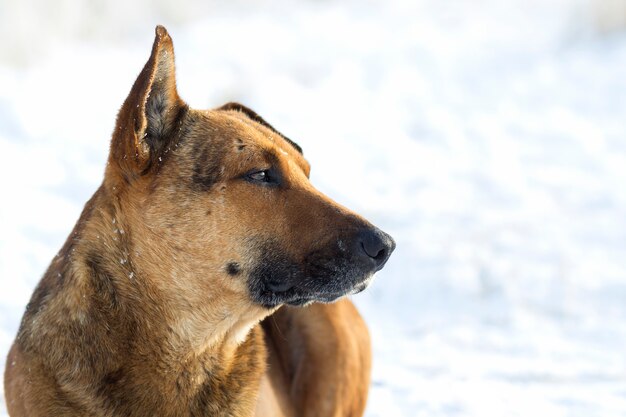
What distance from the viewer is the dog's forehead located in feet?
Result: 11.6

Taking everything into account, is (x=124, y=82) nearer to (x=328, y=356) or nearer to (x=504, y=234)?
(x=504, y=234)

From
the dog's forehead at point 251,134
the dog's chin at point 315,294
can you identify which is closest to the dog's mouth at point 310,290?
the dog's chin at point 315,294

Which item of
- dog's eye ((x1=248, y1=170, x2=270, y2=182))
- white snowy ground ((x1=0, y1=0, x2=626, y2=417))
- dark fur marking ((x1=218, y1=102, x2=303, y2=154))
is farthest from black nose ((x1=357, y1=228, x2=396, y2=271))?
white snowy ground ((x1=0, y1=0, x2=626, y2=417))

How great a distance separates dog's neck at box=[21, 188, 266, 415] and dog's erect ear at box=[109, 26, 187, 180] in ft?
0.71

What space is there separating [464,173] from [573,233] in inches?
63.5

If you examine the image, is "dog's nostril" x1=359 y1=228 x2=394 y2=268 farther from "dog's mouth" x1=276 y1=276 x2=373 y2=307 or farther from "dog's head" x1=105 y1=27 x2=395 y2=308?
"dog's mouth" x1=276 y1=276 x2=373 y2=307

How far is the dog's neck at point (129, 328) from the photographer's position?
10.6ft

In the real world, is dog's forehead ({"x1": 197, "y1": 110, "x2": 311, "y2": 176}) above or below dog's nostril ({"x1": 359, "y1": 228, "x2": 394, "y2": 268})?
above

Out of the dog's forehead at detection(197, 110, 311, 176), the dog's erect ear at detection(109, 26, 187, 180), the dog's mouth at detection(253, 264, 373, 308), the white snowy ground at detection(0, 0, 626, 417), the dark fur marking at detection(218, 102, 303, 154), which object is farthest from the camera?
the white snowy ground at detection(0, 0, 626, 417)

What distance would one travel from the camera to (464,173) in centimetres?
1006

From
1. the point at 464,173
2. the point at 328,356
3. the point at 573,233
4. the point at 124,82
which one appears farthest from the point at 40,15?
the point at 328,356

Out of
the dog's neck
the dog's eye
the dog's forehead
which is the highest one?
the dog's forehead

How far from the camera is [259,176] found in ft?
11.2

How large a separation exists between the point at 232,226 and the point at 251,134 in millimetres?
440
